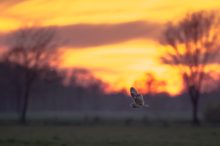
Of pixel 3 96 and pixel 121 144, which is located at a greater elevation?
pixel 3 96

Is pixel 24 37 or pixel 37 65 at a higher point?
pixel 24 37

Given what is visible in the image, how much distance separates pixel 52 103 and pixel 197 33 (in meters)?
118

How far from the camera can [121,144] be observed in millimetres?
34188

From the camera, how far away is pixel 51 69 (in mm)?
88625

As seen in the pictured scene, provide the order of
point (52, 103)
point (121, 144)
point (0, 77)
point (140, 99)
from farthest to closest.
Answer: point (52, 103)
point (0, 77)
point (121, 144)
point (140, 99)

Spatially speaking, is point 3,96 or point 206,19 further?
point 3,96

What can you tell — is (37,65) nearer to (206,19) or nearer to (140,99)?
(206,19)

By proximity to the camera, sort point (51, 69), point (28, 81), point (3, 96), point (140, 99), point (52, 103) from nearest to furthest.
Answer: point (140, 99) → point (28, 81) → point (51, 69) → point (3, 96) → point (52, 103)

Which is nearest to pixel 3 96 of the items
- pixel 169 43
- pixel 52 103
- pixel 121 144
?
pixel 52 103

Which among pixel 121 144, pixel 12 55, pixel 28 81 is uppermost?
pixel 12 55

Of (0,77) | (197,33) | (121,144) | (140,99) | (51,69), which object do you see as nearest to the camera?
(140,99)

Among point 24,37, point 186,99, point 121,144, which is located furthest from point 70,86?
point 121,144

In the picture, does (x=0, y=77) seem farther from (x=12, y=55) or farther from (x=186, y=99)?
(x=186, y=99)

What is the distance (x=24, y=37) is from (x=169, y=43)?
25630 millimetres
